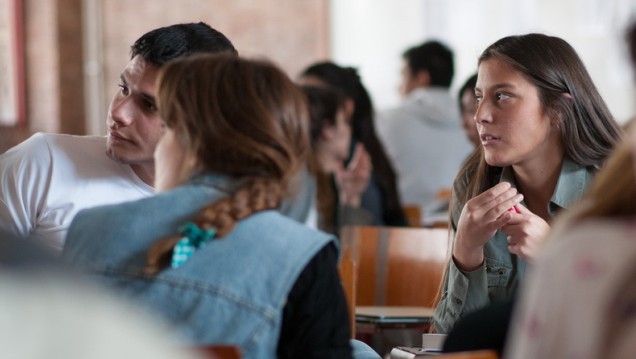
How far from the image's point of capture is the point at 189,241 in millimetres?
1827

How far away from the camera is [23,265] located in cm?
129

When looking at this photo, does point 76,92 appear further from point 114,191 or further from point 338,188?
point 114,191

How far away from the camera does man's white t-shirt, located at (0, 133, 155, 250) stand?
278 cm

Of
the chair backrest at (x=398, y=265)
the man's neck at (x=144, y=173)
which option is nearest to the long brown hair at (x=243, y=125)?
the man's neck at (x=144, y=173)

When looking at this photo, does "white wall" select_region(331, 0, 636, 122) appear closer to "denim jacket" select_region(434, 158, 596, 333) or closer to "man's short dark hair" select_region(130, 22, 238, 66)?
"denim jacket" select_region(434, 158, 596, 333)

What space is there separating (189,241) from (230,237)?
66 millimetres

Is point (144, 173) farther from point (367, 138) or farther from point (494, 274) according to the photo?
point (367, 138)

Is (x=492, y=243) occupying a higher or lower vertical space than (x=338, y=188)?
higher

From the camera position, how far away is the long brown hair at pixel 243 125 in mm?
1888

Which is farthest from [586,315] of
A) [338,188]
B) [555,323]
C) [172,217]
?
[338,188]

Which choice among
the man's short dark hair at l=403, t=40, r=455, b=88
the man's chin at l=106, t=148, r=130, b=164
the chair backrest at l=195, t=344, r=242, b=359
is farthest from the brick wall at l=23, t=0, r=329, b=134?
the chair backrest at l=195, t=344, r=242, b=359

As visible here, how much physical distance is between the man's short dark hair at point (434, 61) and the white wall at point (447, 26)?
1876mm

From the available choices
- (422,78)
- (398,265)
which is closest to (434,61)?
(422,78)

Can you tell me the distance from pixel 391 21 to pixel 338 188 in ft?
13.1
